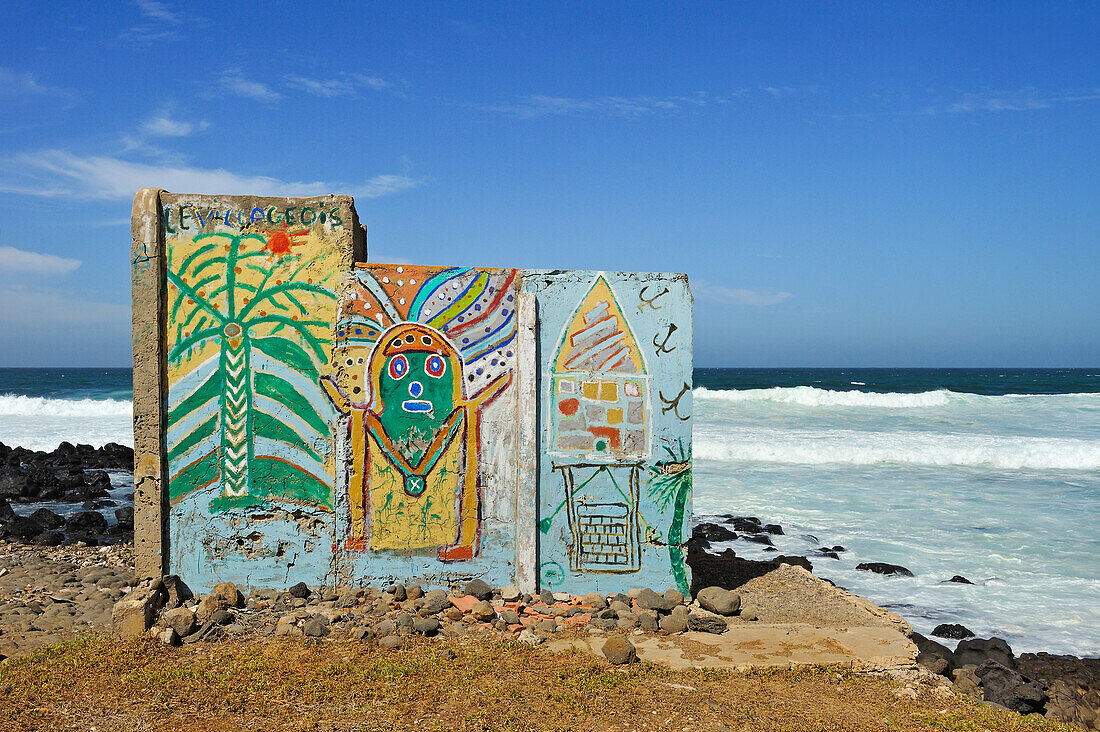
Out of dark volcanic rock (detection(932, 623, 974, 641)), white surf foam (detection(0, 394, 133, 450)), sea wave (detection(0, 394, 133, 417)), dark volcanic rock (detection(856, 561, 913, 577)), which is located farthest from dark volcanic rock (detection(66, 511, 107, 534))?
sea wave (detection(0, 394, 133, 417))

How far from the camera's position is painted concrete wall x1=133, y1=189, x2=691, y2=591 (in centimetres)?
643

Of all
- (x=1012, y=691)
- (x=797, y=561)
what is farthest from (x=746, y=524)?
(x=1012, y=691)

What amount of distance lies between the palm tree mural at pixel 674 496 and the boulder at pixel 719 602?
18 cm

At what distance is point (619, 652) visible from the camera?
17.9ft

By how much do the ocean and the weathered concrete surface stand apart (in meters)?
1.27

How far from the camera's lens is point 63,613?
6598 mm

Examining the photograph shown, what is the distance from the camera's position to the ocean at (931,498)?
27.4ft

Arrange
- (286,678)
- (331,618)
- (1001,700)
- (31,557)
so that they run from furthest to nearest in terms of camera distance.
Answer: (31,557) < (331,618) < (1001,700) < (286,678)

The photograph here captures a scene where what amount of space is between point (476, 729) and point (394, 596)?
2.20 m

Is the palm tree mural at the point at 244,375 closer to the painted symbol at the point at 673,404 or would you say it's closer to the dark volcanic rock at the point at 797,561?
the painted symbol at the point at 673,404

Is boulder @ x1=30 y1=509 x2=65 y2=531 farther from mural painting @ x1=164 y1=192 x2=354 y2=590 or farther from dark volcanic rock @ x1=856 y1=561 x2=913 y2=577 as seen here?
dark volcanic rock @ x1=856 y1=561 x2=913 y2=577

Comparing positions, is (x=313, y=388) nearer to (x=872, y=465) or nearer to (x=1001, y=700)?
(x=1001, y=700)

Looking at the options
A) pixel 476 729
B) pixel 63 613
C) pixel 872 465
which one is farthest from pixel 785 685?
pixel 872 465

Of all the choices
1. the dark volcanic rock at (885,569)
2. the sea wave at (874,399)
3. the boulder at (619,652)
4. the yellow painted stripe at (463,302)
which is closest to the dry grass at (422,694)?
the boulder at (619,652)
